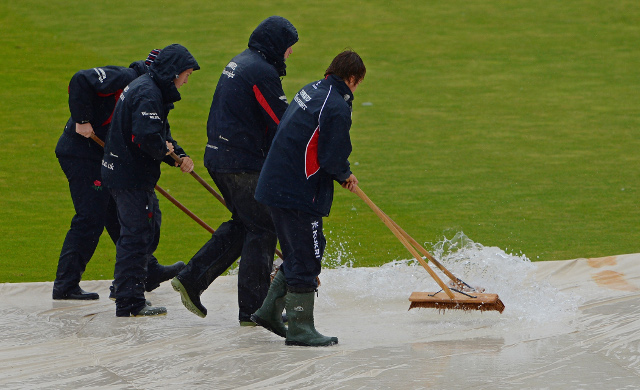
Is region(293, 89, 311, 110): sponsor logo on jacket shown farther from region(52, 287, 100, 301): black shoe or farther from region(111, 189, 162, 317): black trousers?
region(52, 287, 100, 301): black shoe

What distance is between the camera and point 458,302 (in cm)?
516

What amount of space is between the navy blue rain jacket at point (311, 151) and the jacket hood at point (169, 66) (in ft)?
2.81

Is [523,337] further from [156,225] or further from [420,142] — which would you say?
[420,142]

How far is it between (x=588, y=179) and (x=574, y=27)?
7.01 m

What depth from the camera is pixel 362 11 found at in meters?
15.8

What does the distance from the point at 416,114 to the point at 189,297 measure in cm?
639

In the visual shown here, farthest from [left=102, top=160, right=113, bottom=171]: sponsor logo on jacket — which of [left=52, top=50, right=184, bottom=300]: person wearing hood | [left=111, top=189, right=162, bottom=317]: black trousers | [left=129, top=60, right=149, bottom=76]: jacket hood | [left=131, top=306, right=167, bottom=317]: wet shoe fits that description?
[left=131, top=306, right=167, bottom=317]: wet shoe

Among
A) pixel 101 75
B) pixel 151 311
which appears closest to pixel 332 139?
pixel 151 311

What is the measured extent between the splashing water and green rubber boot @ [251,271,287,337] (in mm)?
812

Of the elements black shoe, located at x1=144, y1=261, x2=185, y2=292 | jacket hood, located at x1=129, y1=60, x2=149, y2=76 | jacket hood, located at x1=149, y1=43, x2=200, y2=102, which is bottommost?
black shoe, located at x1=144, y1=261, x2=185, y2=292

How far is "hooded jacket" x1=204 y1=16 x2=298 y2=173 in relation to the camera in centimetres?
514

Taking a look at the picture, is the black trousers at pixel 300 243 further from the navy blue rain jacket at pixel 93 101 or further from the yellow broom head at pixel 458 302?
Result: the navy blue rain jacket at pixel 93 101

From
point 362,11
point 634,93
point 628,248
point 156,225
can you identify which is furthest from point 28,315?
point 362,11

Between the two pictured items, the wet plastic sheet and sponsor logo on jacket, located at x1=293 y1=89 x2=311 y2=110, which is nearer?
the wet plastic sheet
